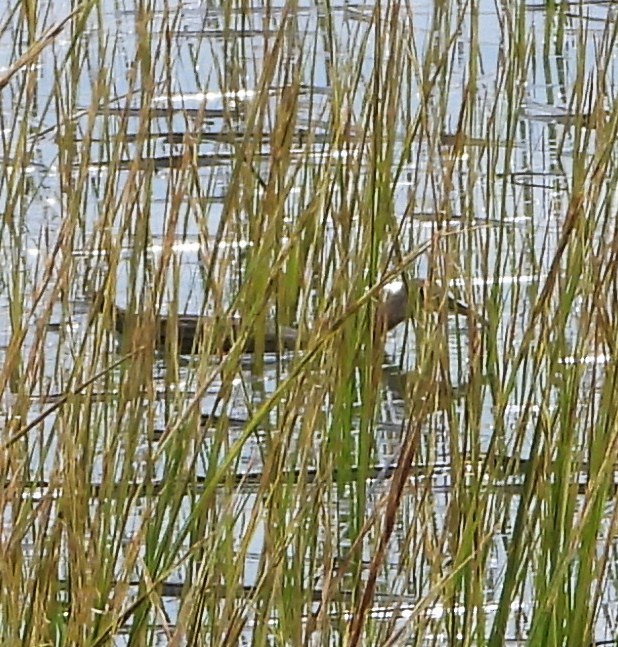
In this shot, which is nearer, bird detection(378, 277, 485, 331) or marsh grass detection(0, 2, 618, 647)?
marsh grass detection(0, 2, 618, 647)

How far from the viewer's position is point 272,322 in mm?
2160

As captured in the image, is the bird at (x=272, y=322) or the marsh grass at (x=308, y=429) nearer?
the marsh grass at (x=308, y=429)

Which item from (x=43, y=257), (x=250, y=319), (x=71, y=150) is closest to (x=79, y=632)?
(x=250, y=319)

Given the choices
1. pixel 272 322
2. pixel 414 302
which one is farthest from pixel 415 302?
pixel 272 322

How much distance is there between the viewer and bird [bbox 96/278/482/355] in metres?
1.46

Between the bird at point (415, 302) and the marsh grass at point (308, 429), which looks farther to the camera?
the bird at point (415, 302)

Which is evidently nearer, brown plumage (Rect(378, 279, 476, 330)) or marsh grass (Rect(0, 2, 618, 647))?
marsh grass (Rect(0, 2, 618, 647))

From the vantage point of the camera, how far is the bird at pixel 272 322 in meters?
1.46

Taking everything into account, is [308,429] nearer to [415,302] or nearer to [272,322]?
[415,302]

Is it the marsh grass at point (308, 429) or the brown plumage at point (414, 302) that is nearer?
the marsh grass at point (308, 429)

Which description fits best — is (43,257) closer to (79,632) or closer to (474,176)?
(474,176)

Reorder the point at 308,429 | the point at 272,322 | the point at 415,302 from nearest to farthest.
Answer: the point at 308,429 → the point at 415,302 → the point at 272,322

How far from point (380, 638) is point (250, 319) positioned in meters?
0.31

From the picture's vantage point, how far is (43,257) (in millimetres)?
1828
